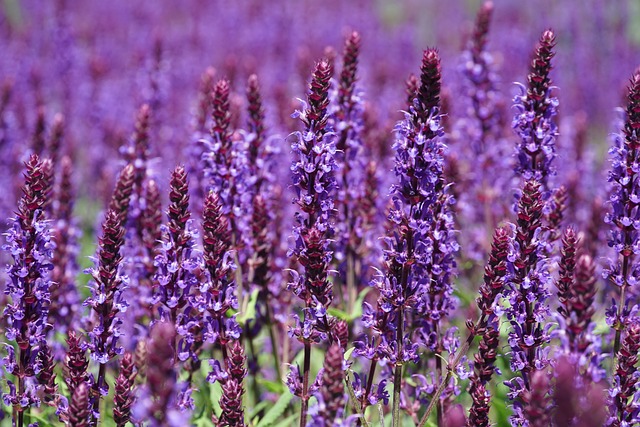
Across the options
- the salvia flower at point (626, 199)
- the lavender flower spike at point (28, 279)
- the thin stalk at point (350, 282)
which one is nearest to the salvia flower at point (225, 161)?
the thin stalk at point (350, 282)

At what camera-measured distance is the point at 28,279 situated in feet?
15.2

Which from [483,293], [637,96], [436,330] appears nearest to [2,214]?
[436,330]

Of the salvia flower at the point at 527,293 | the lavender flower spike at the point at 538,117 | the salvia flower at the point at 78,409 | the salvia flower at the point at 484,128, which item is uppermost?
the salvia flower at the point at 484,128

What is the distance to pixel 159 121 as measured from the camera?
1027 centimetres

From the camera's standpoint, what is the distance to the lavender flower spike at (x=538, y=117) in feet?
17.0

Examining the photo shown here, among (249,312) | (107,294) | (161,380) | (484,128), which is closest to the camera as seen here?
(161,380)

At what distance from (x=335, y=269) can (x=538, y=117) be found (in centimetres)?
223

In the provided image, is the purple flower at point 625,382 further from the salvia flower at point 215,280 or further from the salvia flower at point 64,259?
the salvia flower at point 64,259

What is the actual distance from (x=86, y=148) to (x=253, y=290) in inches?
374

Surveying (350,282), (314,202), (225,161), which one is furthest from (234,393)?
(350,282)

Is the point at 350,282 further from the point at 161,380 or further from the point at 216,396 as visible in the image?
the point at 161,380

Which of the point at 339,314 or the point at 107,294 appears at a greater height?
the point at 339,314

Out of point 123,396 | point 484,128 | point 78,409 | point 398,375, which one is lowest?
point 78,409

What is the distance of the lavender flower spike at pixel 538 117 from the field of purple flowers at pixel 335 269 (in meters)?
0.02
